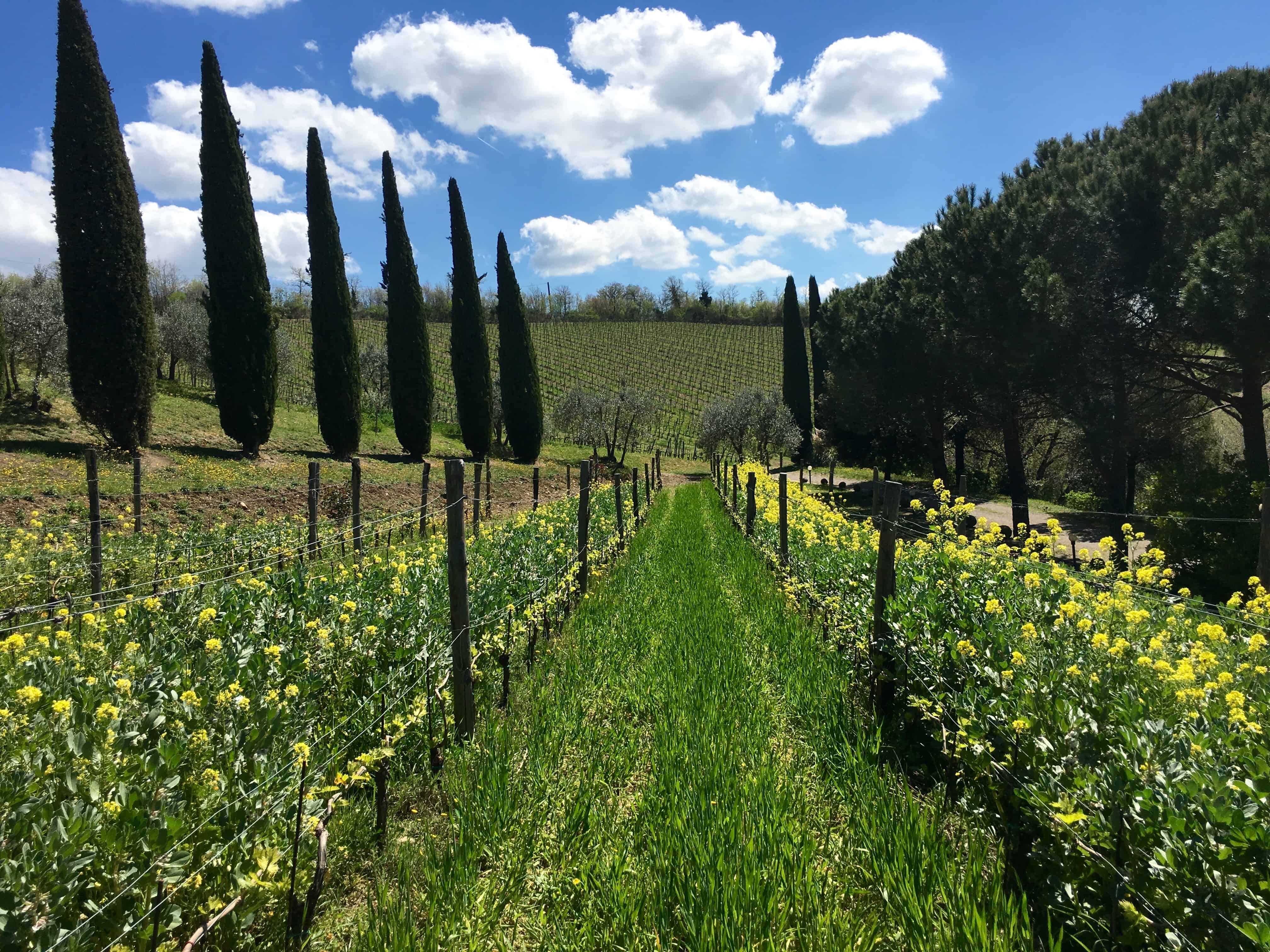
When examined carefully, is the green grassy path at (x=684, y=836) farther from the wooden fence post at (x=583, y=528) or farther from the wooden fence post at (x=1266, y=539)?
the wooden fence post at (x=1266, y=539)

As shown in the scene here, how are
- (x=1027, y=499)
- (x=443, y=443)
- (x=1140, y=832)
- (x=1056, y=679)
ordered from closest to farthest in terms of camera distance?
(x=1140, y=832) → (x=1056, y=679) → (x=1027, y=499) → (x=443, y=443)

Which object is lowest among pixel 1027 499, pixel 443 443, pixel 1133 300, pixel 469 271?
pixel 1027 499

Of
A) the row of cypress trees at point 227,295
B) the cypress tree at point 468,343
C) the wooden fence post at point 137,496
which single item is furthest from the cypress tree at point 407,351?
the wooden fence post at point 137,496

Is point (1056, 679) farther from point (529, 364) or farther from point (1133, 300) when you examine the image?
point (529, 364)

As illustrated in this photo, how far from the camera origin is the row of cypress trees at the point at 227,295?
16.9m

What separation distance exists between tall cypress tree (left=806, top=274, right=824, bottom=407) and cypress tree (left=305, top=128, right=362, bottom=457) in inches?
939

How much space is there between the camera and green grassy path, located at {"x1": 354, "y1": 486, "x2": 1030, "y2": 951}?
7.97 feet

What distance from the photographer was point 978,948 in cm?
216

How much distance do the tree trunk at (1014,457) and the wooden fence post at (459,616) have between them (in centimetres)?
1878

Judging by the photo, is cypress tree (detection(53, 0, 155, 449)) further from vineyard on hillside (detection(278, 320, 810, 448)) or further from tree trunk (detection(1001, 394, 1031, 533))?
vineyard on hillside (detection(278, 320, 810, 448))

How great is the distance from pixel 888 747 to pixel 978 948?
6.13 ft

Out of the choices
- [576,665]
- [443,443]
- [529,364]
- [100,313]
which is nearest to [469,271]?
[529,364]

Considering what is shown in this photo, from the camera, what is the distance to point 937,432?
2430 cm

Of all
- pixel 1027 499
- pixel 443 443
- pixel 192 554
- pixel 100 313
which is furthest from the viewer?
pixel 443 443
